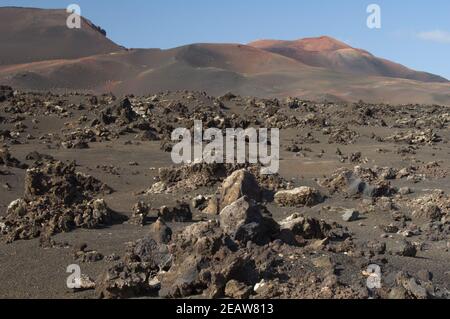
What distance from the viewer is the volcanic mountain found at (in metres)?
42.3

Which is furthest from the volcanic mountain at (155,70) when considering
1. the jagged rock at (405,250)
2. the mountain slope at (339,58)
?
the jagged rock at (405,250)

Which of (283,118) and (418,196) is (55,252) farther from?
(283,118)

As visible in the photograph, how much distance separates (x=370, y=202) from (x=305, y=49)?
76.6m

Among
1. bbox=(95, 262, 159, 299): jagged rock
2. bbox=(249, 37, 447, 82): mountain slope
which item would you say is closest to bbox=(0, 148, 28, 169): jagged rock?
bbox=(95, 262, 159, 299): jagged rock

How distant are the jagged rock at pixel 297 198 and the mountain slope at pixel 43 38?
44.7m

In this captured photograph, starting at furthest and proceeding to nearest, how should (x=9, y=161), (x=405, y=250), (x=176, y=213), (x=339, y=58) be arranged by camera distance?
(x=339, y=58)
(x=9, y=161)
(x=176, y=213)
(x=405, y=250)

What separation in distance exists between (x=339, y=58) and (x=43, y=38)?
3440cm

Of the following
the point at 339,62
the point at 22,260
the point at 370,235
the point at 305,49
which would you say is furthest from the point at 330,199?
the point at 305,49

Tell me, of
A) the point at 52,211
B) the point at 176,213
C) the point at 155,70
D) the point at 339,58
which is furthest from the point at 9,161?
the point at 339,58

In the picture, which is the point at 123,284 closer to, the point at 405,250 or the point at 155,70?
the point at 405,250

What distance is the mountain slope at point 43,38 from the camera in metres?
51.6

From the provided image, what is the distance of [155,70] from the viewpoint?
4638cm

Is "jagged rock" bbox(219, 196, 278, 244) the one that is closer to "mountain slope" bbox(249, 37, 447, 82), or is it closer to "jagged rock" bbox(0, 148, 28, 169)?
"jagged rock" bbox(0, 148, 28, 169)
